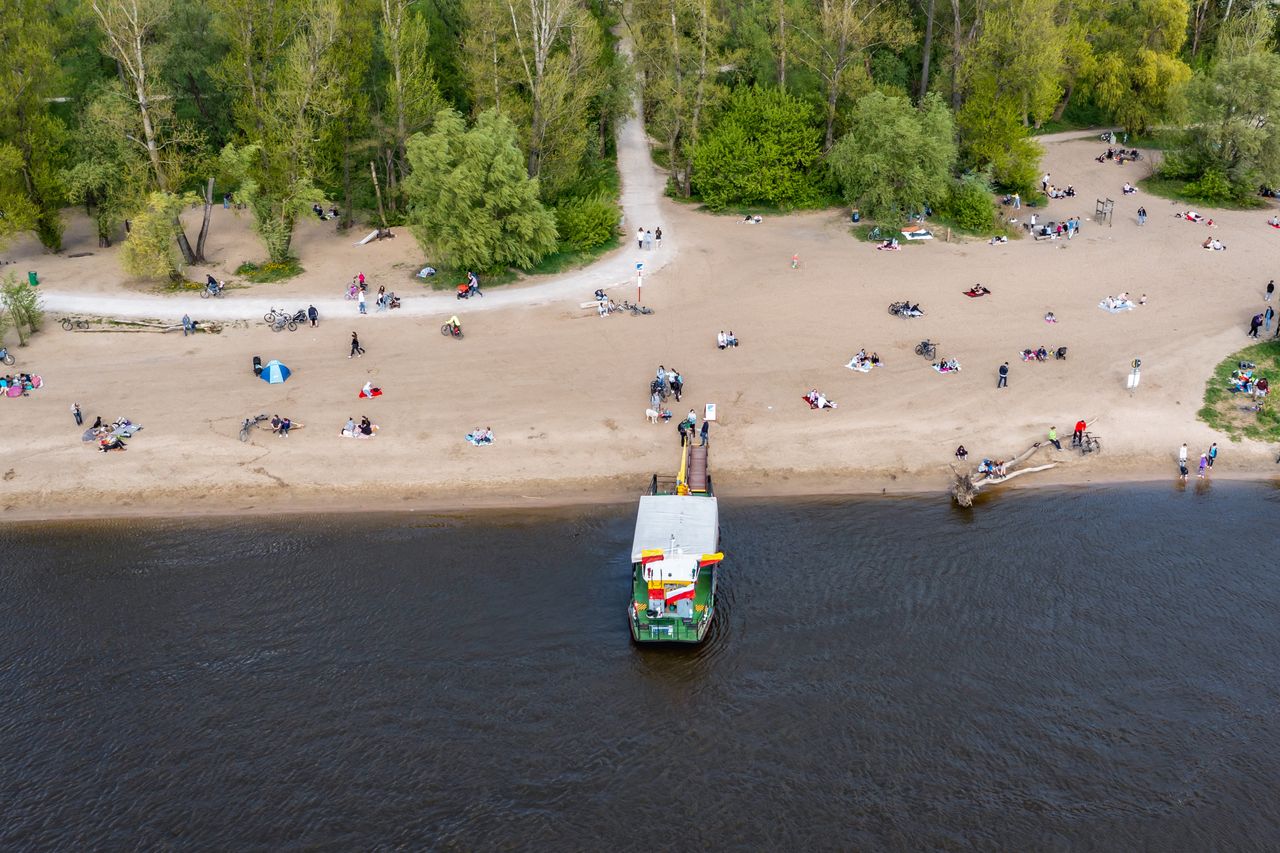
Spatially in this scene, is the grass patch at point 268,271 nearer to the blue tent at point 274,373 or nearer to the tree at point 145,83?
the tree at point 145,83

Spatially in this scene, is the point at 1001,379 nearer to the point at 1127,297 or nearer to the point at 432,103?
the point at 1127,297

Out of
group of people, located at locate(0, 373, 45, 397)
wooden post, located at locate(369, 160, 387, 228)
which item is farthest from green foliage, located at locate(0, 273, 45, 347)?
wooden post, located at locate(369, 160, 387, 228)

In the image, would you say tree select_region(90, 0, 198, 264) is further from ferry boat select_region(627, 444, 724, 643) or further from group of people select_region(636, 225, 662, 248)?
ferry boat select_region(627, 444, 724, 643)

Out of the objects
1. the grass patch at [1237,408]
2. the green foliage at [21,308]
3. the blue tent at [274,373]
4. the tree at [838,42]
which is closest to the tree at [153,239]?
the green foliage at [21,308]

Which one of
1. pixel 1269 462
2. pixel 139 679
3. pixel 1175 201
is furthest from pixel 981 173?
pixel 139 679

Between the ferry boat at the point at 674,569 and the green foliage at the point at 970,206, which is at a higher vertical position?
the green foliage at the point at 970,206

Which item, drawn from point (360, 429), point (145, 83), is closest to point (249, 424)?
point (360, 429)
